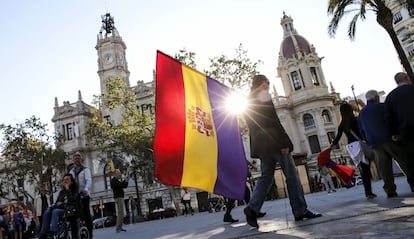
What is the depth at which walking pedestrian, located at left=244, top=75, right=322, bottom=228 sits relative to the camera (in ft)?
13.0

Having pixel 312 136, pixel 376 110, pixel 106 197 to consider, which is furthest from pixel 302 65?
pixel 376 110

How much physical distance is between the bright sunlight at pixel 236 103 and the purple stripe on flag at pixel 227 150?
6 cm

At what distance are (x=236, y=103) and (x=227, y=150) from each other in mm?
658

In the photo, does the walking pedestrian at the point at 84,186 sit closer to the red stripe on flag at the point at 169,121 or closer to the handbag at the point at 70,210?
A: the handbag at the point at 70,210

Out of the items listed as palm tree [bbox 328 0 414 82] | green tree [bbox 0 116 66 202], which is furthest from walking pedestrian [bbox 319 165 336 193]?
green tree [bbox 0 116 66 202]

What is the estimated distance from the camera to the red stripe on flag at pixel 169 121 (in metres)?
4.09

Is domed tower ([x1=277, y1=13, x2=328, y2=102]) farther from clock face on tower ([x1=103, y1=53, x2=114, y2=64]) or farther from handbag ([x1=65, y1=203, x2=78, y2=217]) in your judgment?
handbag ([x1=65, y1=203, x2=78, y2=217])

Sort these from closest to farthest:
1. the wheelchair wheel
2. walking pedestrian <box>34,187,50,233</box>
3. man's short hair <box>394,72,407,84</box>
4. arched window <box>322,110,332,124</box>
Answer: man's short hair <box>394,72,407,84</box> < the wheelchair wheel < walking pedestrian <box>34,187,50,233</box> < arched window <box>322,110,332,124</box>

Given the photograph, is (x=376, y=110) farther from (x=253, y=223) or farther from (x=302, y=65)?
(x=302, y=65)

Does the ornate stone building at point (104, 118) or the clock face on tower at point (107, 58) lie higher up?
the clock face on tower at point (107, 58)

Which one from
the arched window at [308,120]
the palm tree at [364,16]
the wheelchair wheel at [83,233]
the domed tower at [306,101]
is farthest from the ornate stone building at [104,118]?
the wheelchair wheel at [83,233]

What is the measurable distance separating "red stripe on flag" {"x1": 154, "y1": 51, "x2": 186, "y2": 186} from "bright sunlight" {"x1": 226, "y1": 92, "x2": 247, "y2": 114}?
71cm

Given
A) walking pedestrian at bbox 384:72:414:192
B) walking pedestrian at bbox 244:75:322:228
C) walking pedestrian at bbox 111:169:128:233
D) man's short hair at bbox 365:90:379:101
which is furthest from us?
walking pedestrian at bbox 111:169:128:233

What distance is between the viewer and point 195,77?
4.66 metres
